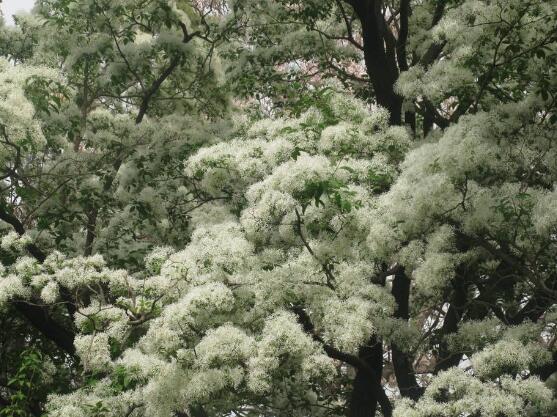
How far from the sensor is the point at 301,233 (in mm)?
6758

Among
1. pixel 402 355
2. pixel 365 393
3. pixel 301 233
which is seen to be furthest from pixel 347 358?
pixel 301 233

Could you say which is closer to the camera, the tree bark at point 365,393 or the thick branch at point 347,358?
the thick branch at point 347,358

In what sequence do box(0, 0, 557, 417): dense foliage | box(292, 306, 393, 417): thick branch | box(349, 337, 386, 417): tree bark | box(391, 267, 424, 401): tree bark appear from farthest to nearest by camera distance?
box(349, 337, 386, 417): tree bark < box(391, 267, 424, 401): tree bark < box(292, 306, 393, 417): thick branch < box(0, 0, 557, 417): dense foliage

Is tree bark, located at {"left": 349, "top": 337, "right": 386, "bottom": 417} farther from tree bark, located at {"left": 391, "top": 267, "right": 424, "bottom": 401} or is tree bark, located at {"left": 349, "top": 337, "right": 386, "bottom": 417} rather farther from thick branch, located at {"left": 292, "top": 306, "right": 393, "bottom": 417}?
tree bark, located at {"left": 391, "top": 267, "right": 424, "bottom": 401}

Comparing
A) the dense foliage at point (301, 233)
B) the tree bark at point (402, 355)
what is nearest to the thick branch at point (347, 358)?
the dense foliage at point (301, 233)

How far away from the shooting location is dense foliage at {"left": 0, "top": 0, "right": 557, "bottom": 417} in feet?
19.8

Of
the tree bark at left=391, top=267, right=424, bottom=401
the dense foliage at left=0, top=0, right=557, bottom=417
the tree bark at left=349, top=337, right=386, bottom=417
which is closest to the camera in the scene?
the dense foliage at left=0, top=0, right=557, bottom=417

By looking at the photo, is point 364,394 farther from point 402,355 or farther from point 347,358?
point 347,358

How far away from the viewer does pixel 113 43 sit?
11.0 m

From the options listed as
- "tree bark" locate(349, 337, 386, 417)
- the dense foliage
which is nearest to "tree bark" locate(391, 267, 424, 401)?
the dense foliage

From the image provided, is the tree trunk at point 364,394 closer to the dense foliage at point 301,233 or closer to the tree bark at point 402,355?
the dense foliage at point 301,233

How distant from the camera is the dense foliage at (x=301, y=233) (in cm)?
604

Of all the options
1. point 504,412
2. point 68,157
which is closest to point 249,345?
point 504,412

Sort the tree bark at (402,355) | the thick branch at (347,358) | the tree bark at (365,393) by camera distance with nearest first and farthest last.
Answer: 1. the thick branch at (347,358)
2. the tree bark at (402,355)
3. the tree bark at (365,393)
